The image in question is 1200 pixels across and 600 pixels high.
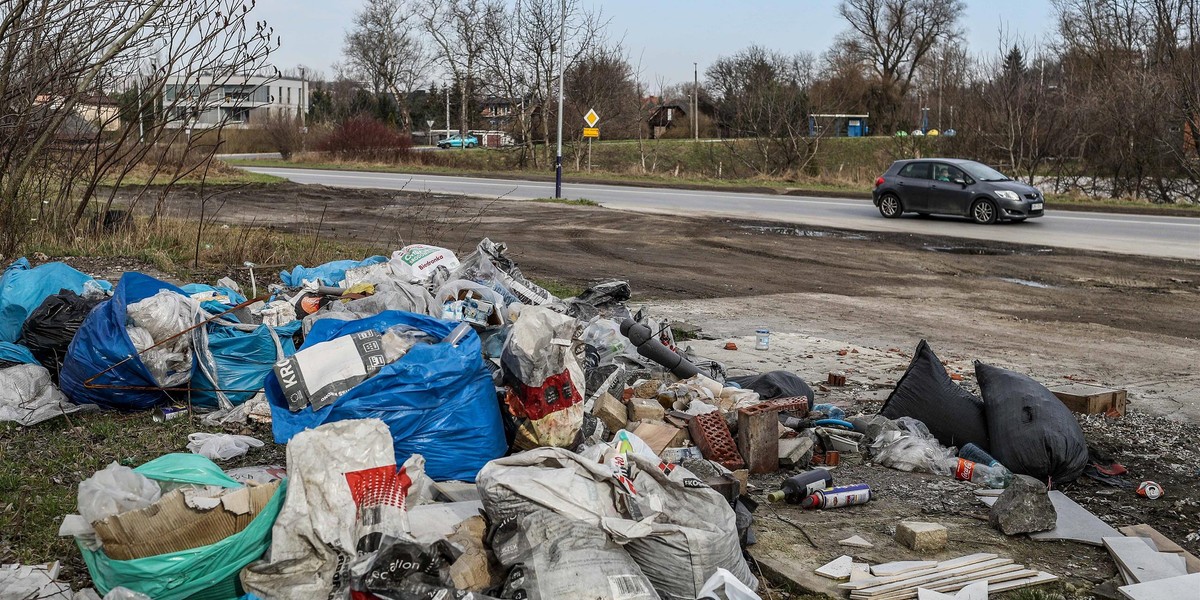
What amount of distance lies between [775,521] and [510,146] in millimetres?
36293

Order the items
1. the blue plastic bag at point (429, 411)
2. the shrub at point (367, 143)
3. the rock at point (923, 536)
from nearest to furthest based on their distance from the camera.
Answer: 1. the rock at point (923, 536)
2. the blue plastic bag at point (429, 411)
3. the shrub at point (367, 143)

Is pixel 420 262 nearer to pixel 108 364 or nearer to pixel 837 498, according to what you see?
pixel 108 364

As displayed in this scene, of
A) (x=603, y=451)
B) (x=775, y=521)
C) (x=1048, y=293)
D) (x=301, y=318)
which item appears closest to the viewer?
(x=603, y=451)

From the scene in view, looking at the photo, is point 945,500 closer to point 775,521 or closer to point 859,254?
point 775,521

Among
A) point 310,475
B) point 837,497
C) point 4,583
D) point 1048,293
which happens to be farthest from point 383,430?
point 1048,293

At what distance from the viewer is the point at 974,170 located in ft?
62.3

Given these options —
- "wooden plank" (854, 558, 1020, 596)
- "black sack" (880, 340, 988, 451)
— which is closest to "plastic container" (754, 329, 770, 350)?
"black sack" (880, 340, 988, 451)

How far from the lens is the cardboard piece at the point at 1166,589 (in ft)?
10.8

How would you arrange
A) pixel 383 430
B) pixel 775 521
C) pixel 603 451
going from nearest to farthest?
pixel 383 430, pixel 603 451, pixel 775 521

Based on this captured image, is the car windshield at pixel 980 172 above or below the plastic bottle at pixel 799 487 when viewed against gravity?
above

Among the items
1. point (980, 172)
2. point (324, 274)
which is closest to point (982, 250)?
point (980, 172)

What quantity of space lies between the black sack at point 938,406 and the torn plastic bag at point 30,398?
4.43 m

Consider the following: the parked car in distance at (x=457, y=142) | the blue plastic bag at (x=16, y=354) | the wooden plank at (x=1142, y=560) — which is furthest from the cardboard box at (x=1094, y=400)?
the parked car in distance at (x=457, y=142)

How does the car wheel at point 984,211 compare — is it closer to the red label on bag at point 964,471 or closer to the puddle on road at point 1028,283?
the puddle on road at point 1028,283
